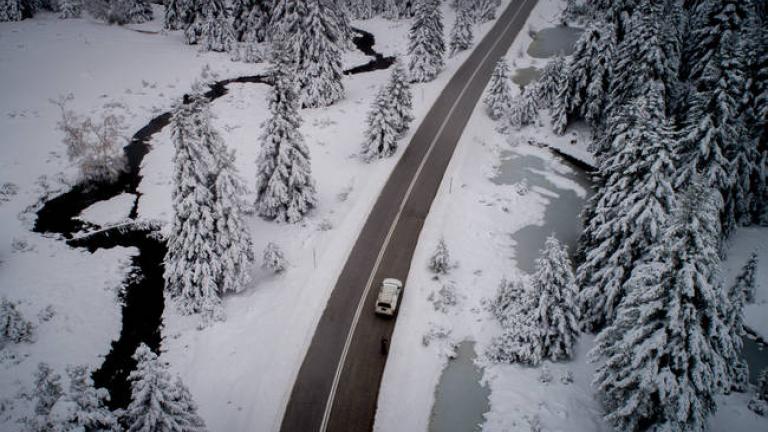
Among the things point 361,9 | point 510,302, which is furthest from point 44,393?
point 361,9

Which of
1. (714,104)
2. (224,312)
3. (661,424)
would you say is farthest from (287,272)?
(714,104)

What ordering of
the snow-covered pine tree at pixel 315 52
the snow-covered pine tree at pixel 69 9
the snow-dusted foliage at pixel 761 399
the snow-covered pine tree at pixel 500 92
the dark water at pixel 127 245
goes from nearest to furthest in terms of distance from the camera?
the snow-dusted foliage at pixel 761 399 < the dark water at pixel 127 245 < the snow-covered pine tree at pixel 500 92 < the snow-covered pine tree at pixel 315 52 < the snow-covered pine tree at pixel 69 9

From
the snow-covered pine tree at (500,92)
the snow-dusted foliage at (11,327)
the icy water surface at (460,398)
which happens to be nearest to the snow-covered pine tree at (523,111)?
the snow-covered pine tree at (500,92)

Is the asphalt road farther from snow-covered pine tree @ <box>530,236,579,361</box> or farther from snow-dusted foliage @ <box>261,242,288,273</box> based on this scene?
snow-covered pine tree @ <box>530,236,579,361</box>

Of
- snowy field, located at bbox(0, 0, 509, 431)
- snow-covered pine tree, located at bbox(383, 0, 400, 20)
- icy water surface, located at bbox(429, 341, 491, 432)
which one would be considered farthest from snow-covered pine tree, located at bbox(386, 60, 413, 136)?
snow-covered pine tree, located at bbox(383, 0, 400, 20)

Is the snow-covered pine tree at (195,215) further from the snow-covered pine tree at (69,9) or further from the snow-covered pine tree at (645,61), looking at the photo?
the snow-covered pine tree at (69,9)

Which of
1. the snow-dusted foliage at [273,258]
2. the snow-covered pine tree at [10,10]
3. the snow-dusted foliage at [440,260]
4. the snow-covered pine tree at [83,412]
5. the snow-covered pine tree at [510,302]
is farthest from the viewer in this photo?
the snow-covered pine tree at [10,10]
